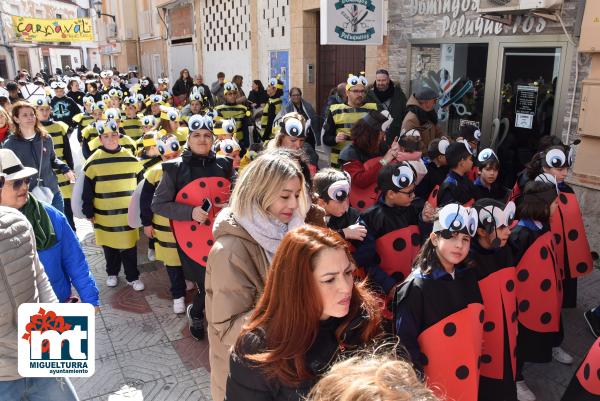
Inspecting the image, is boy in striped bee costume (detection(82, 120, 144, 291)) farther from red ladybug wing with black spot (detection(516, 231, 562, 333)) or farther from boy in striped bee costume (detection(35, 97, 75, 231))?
red ladybug wing with black spot (detection(516, 231, 562, 333))

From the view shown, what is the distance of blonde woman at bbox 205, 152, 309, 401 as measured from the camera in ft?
6.90

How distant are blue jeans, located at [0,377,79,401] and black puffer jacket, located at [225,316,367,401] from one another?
135 centimetres

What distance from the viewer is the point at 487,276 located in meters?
3.03

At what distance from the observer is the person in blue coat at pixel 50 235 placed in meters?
2.97

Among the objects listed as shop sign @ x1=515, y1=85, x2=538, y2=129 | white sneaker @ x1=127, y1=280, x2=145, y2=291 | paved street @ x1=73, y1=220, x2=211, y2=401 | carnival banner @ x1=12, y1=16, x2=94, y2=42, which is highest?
carnival banner @ x1=12, y1=16, x2=94, y2=42

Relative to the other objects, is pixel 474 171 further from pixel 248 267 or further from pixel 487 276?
pixel 248 267

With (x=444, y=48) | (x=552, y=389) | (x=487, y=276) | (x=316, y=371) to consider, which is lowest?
(x=552, y=389)

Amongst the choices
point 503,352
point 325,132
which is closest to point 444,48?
point 325,132

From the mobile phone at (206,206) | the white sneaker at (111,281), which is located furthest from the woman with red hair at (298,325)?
the white sneaker at (111,281)

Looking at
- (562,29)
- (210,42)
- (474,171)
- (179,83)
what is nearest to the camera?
(474,171)

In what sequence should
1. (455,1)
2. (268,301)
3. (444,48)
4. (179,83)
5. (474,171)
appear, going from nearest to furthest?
(268,301) → (474,171) → (455,1) → (444,48) → (179,83)

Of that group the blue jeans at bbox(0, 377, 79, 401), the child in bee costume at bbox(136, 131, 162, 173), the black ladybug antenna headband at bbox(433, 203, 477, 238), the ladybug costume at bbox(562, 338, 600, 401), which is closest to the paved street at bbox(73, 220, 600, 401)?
the blue jeans at bbox(0, 377, 79, 401)

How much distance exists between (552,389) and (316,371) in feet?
9.19

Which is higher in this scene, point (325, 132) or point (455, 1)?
point (455, 1)
